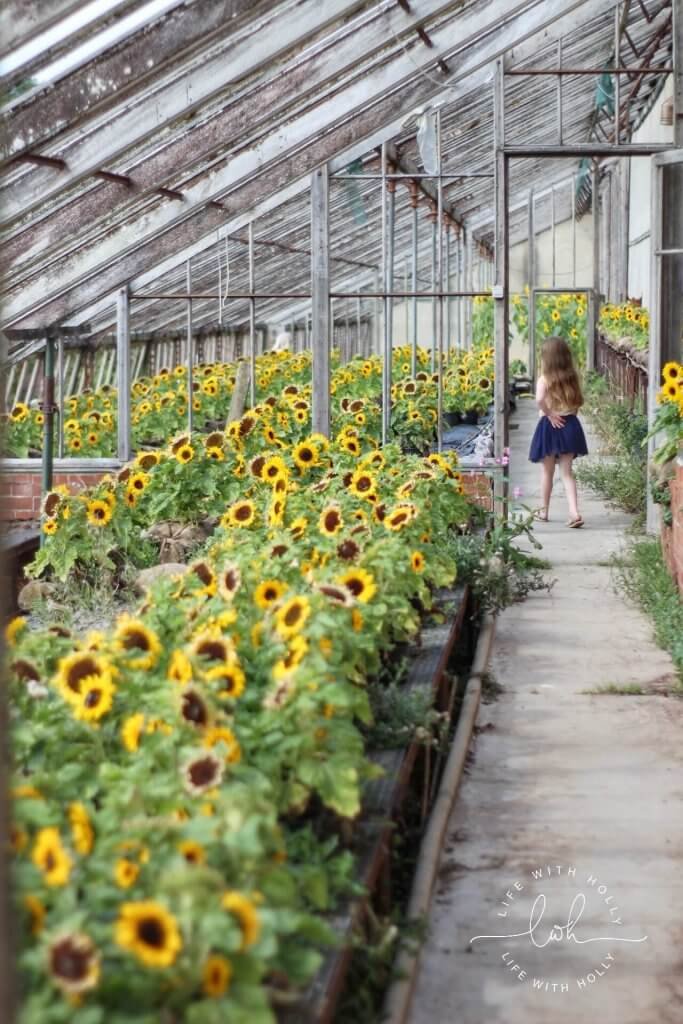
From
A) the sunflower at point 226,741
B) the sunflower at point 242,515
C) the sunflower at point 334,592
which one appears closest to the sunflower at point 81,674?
the sunflower at point 226,741

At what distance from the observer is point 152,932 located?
6.51ft

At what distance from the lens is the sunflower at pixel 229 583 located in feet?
12.3

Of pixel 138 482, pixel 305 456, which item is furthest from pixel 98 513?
pixel 305 456

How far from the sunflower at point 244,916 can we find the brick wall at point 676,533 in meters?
4.61

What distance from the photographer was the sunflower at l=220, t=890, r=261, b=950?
6.77 feet

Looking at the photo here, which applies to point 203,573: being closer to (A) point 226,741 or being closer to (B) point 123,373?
(A) point 226,741

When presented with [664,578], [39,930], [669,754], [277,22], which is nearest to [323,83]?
[277,22]

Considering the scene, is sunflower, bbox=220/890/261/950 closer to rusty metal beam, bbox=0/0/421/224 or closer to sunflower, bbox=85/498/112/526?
rusty metal beam, bbox=0/0/421/224

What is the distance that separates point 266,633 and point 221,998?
1.49 m

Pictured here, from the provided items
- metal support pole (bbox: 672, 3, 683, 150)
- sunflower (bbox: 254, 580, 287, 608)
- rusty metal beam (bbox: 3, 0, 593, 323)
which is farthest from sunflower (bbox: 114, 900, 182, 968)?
metal support pole (bbox: 672, 3, 683, 150)

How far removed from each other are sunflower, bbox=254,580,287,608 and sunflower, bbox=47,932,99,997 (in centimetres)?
179

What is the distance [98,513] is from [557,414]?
3964 mm

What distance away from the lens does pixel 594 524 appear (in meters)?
9.32

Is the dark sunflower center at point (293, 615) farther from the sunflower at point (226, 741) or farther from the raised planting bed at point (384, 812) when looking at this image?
the sunflower at point (226, 741)
